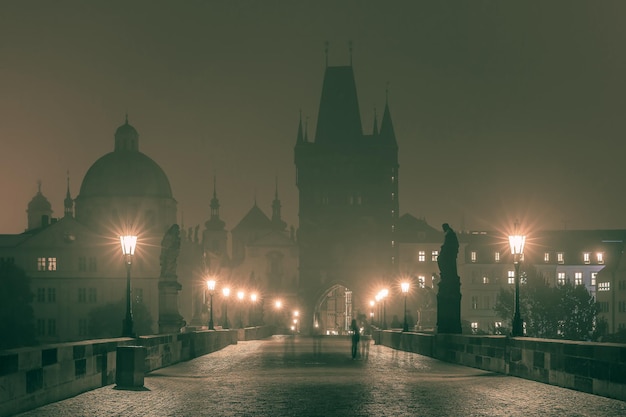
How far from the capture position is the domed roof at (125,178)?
14975 centimetres

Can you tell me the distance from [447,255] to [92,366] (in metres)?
19.2

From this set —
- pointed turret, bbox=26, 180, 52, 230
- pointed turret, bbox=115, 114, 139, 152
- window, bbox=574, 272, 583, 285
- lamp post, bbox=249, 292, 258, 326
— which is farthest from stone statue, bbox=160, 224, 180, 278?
pointed turret, bbox=26, 180, 52, 230

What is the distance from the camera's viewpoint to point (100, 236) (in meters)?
138

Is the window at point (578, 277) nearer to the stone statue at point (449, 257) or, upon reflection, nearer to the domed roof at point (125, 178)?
the domed roof at point (125, 178)

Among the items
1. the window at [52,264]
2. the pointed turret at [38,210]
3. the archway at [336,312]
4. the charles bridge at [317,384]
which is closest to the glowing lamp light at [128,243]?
the charles bridge at [317,384]

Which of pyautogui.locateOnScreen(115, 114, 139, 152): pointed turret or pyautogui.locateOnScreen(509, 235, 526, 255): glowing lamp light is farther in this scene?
pyautogui.locateOnScreen(115, 114, 139, 152): pointed turret

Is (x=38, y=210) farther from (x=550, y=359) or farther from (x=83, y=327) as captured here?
(x=550, y=359)

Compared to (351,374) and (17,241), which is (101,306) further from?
(351,374)

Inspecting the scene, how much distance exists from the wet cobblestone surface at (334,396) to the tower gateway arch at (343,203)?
112 m

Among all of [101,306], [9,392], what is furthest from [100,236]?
[9,392]

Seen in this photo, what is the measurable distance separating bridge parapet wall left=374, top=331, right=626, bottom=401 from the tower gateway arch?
10754cm

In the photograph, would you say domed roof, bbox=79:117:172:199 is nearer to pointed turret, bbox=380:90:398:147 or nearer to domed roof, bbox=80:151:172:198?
domed roof, bbox=80:151:172:198

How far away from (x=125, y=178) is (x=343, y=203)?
29145 millimetres

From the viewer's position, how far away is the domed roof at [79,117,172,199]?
150m
